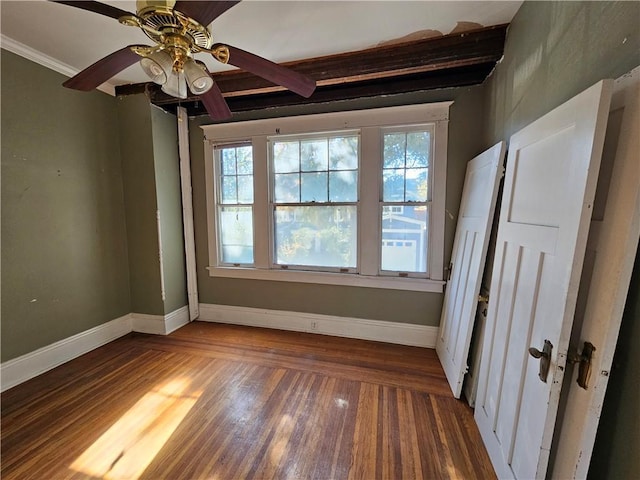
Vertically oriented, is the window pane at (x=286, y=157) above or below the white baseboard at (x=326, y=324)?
above

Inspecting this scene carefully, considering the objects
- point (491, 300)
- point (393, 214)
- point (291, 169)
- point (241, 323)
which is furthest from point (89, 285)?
point (491, 300)

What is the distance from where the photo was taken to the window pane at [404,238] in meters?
2.60

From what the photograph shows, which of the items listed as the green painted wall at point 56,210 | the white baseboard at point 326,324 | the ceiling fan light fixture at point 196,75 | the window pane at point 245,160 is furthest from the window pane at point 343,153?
the green painted wall at point 56,210

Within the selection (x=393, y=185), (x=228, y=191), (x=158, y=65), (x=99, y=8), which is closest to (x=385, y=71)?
(x=393, y=185)

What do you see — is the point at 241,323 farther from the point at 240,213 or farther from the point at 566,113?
the point at 566,113

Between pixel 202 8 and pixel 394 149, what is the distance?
1950 mm

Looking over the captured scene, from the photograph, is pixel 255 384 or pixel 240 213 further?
pixel 240 213

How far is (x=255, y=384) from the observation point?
6.86 feet

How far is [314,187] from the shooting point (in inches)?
112

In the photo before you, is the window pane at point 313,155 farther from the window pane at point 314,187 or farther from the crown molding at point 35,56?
the crown molding at point 35,56

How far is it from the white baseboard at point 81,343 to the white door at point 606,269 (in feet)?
10.9

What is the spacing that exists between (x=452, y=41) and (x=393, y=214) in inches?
55.6

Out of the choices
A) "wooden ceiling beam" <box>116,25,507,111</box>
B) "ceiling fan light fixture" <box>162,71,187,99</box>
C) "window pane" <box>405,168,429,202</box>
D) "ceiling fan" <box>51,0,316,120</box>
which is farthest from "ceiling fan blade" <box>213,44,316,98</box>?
"window pane" <box>405,168,429,202</box>

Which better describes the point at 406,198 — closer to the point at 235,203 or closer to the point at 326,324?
the point at 326,324
